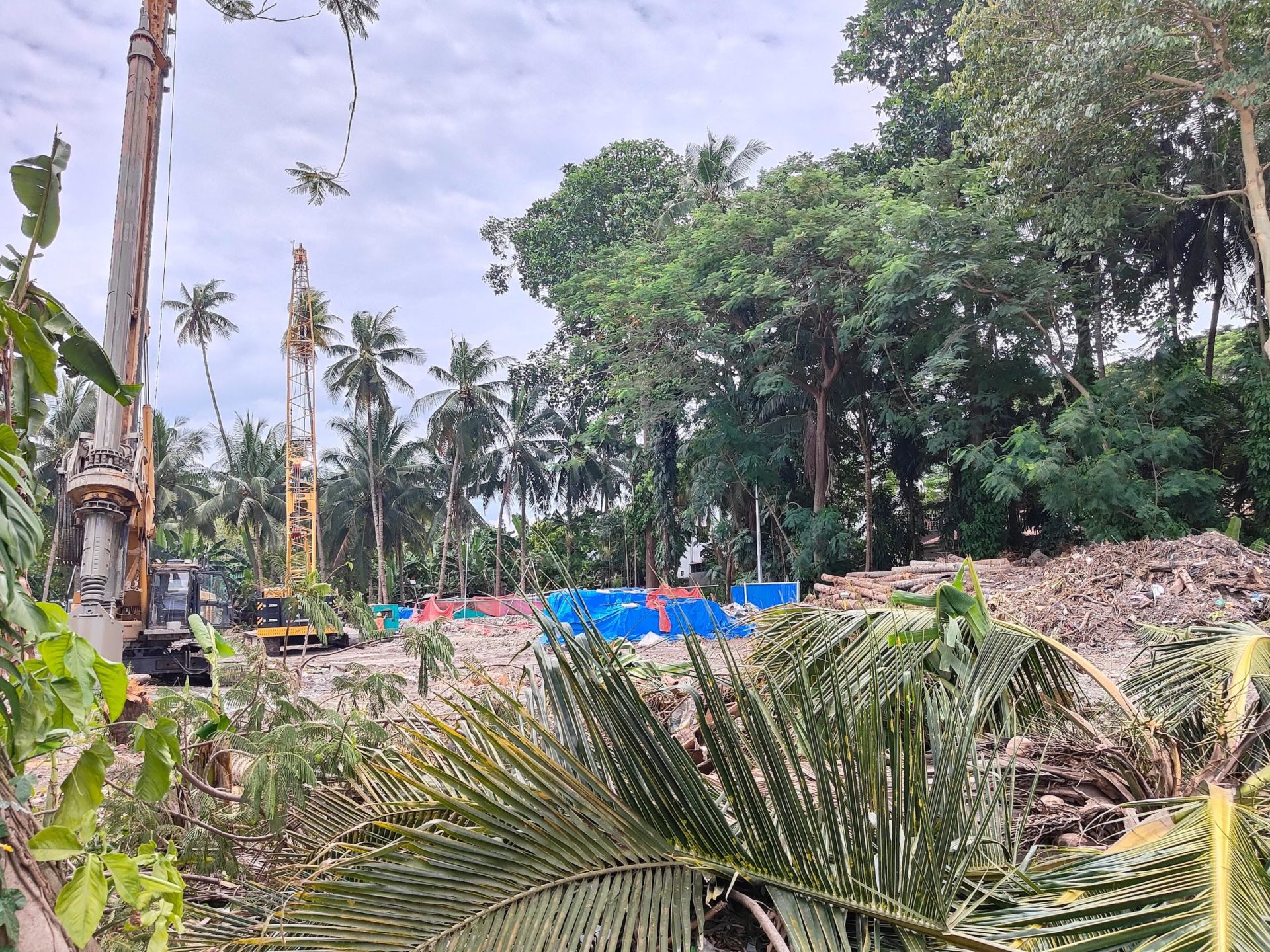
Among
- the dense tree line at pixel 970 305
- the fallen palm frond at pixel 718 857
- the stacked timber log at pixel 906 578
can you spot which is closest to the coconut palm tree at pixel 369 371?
the dense tree line at pixel 970 305

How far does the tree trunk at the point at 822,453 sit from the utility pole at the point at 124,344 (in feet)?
54.2

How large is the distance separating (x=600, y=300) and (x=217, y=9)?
1989 centimetres

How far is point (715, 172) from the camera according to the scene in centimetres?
2608

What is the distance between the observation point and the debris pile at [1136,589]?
11023 mm

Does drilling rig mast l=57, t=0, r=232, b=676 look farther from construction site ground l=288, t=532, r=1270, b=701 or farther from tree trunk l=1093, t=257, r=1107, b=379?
A: tree trunk l=1093, t=257, r=1107, b=379

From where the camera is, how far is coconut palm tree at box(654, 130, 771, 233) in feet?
85.5

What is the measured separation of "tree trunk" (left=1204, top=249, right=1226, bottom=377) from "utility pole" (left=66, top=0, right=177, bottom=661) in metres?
20.1

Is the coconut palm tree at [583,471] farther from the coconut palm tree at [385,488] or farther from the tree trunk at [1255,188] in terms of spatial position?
the tree trunk at [1255,188]

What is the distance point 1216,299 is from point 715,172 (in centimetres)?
1406

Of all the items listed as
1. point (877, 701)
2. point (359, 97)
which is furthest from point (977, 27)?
point (877, 701)

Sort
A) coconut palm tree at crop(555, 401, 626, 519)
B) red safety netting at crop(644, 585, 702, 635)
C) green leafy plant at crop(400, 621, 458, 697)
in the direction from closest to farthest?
green leafy plant at crop(400, 621, 458, 697) < red safety netting at crop(644, 585, 702, 635) < coconut palm tree at crop(555, 401, 626, 519)

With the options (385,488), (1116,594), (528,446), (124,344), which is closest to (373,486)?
(385,488)

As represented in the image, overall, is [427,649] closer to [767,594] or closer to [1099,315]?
[767,594]

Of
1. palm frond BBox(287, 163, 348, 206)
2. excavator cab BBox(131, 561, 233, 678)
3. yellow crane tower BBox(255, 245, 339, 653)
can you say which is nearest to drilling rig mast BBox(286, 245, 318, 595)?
yellow crane tower BBox(255, 245, 339, 653)
